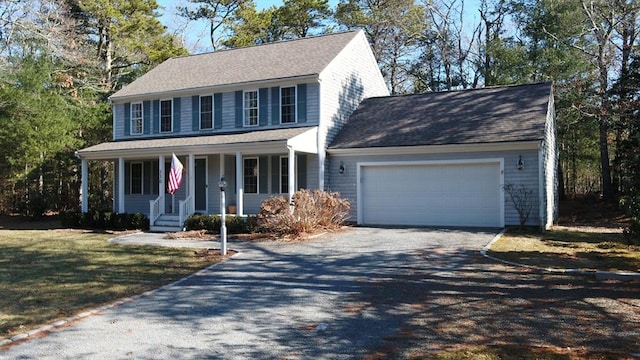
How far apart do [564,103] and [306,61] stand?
12.6 metres

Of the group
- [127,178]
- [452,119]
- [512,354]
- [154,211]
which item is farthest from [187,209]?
[512,354]

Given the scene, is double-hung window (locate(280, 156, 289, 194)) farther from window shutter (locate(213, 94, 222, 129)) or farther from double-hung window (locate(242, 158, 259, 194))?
window shutter (locate(213, 94, 222, 129))

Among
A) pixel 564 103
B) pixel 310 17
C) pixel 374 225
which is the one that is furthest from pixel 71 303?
pixel 310 17

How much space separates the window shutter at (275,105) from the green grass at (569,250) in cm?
880

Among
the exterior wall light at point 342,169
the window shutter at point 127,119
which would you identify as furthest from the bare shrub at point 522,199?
the window shutter at point 127,119

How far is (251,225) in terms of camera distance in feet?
50.9

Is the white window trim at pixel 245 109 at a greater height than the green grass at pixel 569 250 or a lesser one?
greater

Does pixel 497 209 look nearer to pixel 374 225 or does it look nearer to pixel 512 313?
pixel 374 225

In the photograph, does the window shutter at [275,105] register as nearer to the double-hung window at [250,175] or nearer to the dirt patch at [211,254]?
the double-hung window at [250,175]

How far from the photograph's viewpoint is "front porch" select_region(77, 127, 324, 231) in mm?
16922

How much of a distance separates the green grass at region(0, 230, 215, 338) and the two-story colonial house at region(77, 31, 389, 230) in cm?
447

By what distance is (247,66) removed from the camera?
20.6 m

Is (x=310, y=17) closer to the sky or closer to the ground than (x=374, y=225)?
closer to the sky

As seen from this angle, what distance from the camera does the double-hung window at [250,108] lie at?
19.1 m
